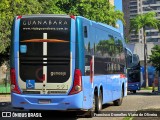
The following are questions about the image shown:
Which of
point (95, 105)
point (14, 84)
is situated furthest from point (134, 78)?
point (14, 84)

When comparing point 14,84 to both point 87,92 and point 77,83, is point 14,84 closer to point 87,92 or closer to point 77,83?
point 77,83

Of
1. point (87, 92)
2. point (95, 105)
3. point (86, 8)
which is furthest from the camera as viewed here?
point (86, 8)

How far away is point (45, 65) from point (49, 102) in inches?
47.3

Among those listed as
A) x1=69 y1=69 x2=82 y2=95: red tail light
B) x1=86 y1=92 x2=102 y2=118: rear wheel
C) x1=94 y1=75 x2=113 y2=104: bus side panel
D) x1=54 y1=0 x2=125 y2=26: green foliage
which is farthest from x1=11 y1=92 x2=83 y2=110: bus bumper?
x1=54 y1=0 x2=125 y2=26: green foliage

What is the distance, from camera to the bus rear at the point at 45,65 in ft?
45.5

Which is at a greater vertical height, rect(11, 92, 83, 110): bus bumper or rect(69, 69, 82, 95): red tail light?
rect(69, 69, 82, 95): red tail light

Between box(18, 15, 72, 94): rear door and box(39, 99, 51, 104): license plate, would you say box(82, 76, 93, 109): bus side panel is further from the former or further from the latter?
box(39, 99, 51, 104): license plate

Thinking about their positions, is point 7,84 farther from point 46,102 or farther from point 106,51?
point 46,102

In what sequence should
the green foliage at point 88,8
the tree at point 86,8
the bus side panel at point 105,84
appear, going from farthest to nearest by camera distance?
the green foliage at point 88,8 < the tree at point 86,8 < the bus side panel at point 105,84

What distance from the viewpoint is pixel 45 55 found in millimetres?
14109

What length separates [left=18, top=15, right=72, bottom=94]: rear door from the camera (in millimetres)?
13953

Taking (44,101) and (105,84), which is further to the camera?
(105,84)

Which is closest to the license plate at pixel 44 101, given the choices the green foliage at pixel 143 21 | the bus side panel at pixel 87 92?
the bus side panel at pixel 87 92

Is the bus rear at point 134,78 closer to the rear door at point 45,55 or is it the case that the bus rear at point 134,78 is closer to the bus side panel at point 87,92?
the bus side panel at point 87,92
